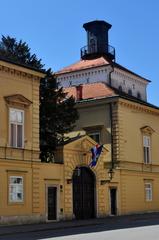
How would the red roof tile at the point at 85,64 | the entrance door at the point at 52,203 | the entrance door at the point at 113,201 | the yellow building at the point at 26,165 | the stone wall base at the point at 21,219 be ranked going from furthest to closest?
the red roof tile at the point at 85,64
the entrance door at the point at 113,201
the entrance door at the point at 52,203
the yellow building at the point at 26,165
the stone wall base at the point at 21,219

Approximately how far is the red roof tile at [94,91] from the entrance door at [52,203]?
11926 mm

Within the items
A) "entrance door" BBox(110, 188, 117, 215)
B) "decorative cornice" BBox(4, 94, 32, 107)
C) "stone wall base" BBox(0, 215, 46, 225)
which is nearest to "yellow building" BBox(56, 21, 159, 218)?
"entrance door" BBox(110, 188, 117, 215)

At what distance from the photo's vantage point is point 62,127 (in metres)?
40.4

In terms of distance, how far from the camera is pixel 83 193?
35406 millimetres

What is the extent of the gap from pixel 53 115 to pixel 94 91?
608 centimetres

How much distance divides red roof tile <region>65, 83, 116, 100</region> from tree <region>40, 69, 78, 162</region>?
9.57 feet

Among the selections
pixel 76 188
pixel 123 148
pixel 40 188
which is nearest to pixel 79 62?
pixel 123 148

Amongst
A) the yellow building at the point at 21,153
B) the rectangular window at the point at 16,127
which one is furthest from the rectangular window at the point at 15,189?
the rectangular window at the point at 16,127

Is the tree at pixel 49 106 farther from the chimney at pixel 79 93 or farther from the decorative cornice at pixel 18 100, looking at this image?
the decorative cornice at pixel 18 100

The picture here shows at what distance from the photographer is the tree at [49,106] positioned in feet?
129

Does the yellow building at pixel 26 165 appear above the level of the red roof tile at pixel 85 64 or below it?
below

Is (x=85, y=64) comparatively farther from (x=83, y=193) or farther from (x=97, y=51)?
(x=83, y=193)

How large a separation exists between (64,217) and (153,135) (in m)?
15.3

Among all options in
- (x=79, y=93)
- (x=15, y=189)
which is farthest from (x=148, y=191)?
(x=15, y=189)
